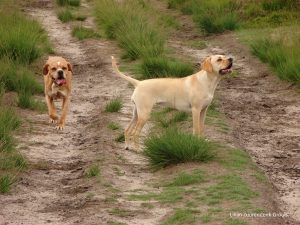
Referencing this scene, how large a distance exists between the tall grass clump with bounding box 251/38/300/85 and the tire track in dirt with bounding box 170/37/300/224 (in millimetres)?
164

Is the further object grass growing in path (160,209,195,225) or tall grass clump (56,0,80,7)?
tall grass clump (56,0,80,7)

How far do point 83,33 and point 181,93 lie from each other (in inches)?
375

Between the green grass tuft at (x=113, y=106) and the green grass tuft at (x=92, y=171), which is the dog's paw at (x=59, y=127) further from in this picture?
the green grass tuft at (x=92, y=171)

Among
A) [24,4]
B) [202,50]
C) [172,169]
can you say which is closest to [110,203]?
[172,169]

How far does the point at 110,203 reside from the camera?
8898 millimetres

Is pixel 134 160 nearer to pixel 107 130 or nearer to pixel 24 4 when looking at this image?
pixel 107 130

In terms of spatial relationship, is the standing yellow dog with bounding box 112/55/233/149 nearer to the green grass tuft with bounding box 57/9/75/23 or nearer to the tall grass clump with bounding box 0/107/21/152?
the tall grass clump with bounding box 0/107/21/152

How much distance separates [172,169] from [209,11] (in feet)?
40.1

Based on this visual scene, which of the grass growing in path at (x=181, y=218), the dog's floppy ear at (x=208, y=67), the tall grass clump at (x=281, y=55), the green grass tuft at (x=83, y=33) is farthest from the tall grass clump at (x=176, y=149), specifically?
the green grass tuft at (x=83, y=33)

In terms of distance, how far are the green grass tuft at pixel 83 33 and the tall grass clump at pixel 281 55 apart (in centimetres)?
415

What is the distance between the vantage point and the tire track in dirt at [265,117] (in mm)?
10177

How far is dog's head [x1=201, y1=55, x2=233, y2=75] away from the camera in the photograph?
11406mm

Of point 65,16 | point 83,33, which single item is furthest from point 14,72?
point 65,16

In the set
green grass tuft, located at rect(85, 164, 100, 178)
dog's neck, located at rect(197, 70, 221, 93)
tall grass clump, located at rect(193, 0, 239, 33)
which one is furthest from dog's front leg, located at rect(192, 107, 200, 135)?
tall grass clump, located at rect(193, 0, 239, 33)
